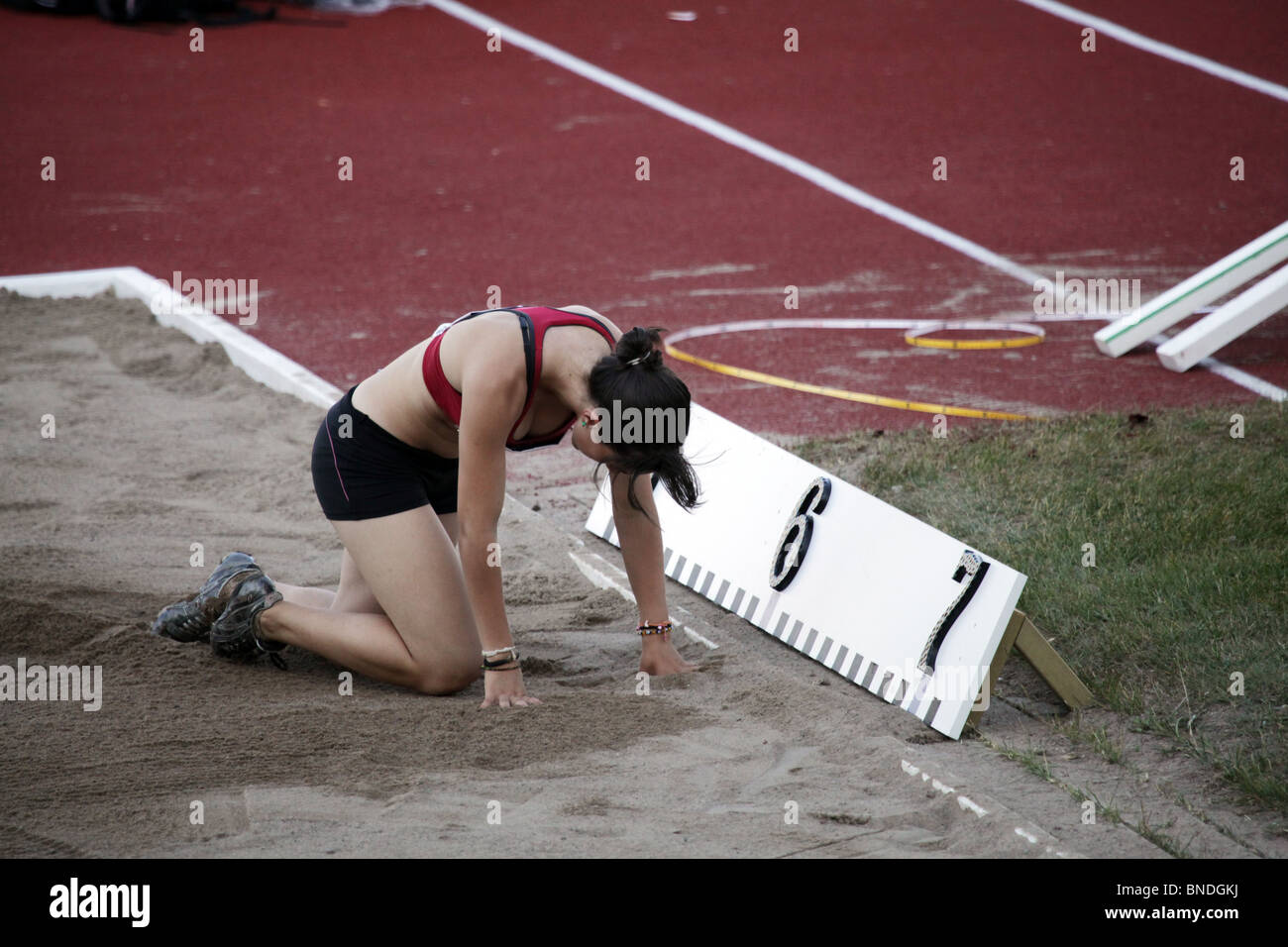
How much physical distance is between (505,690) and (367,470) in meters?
0.74

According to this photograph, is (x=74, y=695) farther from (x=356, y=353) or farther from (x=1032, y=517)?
(x=356, y=353)

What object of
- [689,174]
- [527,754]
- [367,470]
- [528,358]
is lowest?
[527,754]

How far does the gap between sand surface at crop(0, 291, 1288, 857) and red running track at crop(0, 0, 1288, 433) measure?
233 centimetres

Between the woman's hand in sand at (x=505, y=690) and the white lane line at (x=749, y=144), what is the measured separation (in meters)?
4.38

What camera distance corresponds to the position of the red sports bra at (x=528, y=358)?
3549 millimetres

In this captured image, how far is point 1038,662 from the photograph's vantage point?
367 cm

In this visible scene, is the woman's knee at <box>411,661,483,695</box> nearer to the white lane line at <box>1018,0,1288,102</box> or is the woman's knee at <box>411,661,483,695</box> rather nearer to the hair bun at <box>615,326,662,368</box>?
the hair bun at <box>615,326,662,368</box>

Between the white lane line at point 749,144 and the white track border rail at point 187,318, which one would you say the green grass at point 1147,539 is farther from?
the white track border rail at point 187,318

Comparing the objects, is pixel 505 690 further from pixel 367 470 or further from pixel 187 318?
pixel 187 318

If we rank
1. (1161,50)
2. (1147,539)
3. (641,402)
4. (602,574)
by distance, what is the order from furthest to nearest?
(1161,50) < (602,574) < (1147,539) < (641,402)

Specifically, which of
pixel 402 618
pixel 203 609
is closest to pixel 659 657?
pixel 402 618

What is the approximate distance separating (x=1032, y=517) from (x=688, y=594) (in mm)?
1230

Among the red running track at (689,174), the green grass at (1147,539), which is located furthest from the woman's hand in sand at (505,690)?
the red running track at (689,174)
